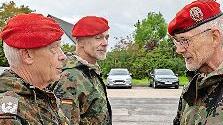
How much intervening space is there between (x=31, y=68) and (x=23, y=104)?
270 mm

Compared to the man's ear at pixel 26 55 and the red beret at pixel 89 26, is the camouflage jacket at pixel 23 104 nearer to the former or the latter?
the man's ear at pixel 26 55

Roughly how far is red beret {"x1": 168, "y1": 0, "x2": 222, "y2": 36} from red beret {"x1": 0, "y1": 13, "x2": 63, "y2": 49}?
791mm

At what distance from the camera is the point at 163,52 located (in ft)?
134

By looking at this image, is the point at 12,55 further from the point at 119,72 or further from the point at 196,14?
the point at 119,72

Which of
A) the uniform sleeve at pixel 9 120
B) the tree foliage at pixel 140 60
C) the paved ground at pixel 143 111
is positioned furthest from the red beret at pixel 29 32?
the tree foliage at pixel 140 60

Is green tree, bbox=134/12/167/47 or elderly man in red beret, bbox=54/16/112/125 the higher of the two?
elderly man in red beret, bbox=54/16/112/125

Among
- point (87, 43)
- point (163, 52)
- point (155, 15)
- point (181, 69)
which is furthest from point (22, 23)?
point (155, 15)

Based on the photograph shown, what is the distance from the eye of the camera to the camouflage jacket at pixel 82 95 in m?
3.99

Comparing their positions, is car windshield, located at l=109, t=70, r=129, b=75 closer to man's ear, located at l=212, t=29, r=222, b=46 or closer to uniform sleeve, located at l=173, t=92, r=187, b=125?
uniform sleeve, located at l=173, t=92, r=187, b=125

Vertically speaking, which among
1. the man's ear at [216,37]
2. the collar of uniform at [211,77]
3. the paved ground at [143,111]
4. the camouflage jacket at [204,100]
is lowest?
the paved ground at [143,111]

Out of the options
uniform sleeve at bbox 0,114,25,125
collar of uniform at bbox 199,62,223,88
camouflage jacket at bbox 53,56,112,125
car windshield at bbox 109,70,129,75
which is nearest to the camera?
uniform sleeve at bbox 0,114,25,125

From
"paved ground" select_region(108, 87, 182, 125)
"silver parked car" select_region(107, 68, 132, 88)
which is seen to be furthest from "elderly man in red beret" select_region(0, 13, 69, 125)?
"silver parked car" select_region(107, 68, 132, 88)

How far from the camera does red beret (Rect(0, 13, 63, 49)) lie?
8.98 feet

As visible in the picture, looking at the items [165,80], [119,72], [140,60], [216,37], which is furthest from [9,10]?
[216,37]
